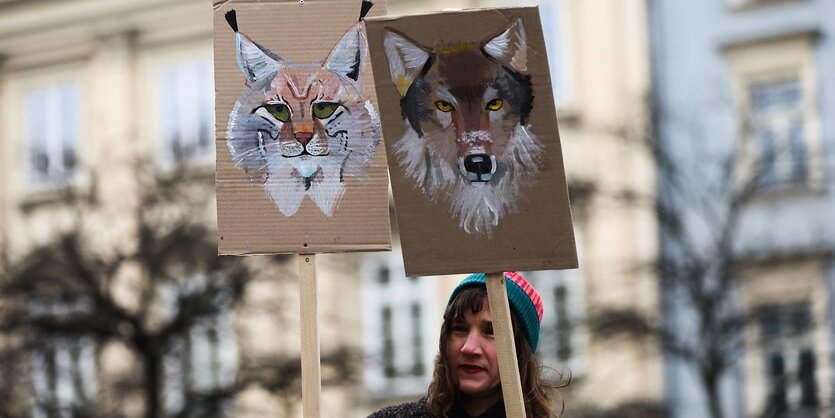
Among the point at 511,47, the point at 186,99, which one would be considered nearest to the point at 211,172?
the point at 186,99

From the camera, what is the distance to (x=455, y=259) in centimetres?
452

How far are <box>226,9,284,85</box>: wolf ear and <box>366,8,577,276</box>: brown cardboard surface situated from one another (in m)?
0.35

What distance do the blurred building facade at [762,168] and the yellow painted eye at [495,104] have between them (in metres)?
11.2

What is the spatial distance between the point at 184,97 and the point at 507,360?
2002 cm

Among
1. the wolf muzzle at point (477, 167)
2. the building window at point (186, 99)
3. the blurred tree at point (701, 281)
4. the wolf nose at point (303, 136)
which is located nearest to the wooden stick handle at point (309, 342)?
the wolf nose at point (303, 136)

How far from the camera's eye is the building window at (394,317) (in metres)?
21.7

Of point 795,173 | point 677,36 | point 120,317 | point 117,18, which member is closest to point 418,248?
point 120,317

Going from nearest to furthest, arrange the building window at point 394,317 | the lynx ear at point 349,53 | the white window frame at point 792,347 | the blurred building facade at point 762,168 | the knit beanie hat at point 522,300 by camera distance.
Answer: the knit beanie hat at point 522,300 → the lynx ear at point 349,53 → the white window frame at point 792,347 → the blurred building facade at point 762,168 → the building window at point 394,317

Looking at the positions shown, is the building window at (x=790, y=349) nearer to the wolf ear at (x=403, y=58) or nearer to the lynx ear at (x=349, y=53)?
the lynx ear at (x=349, y=53)

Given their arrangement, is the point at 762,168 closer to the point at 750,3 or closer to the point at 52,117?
the point at 750,3

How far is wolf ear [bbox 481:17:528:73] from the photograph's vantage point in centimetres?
443

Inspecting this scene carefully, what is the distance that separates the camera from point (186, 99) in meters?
24.0

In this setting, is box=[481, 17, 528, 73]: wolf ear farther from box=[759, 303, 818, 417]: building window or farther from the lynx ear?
box=[759, 303, 818, 417]: building window

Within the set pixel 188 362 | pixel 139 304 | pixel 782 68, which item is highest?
pixel 782 68
